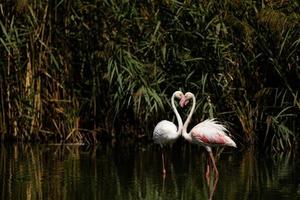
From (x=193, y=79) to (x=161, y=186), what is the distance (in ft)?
10.2

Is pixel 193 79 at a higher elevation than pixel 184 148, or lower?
higher

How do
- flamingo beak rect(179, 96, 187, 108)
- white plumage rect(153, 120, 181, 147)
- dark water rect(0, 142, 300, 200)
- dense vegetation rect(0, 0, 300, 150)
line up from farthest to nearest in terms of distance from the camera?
dense vegetation rect(0, 0, 300, 150)
flamingo beak rect(179, 96, 187, 108)
white plumage rect(153, 120, 181, 147)
dark water rect(0, 142, 300, 200)

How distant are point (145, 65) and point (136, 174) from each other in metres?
2.28

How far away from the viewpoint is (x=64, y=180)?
31.6 feet

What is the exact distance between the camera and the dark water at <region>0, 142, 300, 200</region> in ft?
29.0

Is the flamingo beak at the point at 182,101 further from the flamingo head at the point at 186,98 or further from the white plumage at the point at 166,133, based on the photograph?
the white plumage at the point at 166,133

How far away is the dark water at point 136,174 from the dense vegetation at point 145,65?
41 centimetres

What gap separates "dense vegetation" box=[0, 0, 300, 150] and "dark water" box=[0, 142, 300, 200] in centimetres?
41

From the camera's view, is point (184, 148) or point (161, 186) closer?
point (161, 186)

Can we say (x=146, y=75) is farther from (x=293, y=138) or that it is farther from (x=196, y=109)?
(x=293, y=138)

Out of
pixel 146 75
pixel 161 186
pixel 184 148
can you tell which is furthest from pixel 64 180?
pixel 184 148

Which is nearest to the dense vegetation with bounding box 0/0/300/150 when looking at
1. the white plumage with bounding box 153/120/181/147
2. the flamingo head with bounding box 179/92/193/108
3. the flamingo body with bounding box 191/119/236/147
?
the flamingo head with bounding box 179/92/193/108

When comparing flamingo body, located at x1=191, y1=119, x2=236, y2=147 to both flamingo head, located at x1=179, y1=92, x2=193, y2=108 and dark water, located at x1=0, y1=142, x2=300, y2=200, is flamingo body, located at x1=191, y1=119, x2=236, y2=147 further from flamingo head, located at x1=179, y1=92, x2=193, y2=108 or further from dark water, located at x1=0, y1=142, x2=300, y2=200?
flamingo head, located at x1=179, y1=92, x2=193, y2=108

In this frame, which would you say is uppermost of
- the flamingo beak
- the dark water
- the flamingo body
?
the flamingo beak
